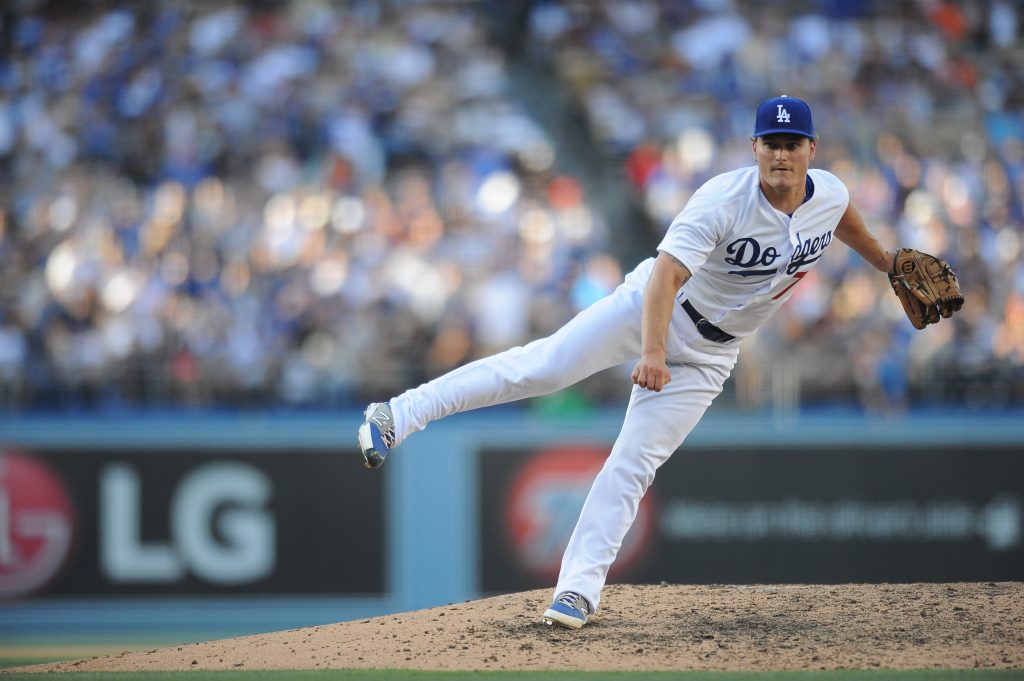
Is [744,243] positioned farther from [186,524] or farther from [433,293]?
[433,293]

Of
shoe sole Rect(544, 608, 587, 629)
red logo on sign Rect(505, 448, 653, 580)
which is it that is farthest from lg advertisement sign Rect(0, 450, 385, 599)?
shoe sole Rect(544, 608, 587, 629)

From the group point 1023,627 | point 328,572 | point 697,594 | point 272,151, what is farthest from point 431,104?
point 1023,627

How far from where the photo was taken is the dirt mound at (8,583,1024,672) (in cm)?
480

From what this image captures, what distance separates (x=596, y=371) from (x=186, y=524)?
4415 mm

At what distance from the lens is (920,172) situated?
434 inches

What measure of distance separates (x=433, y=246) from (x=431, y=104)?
2.06 meters

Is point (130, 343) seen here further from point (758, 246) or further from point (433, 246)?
point (758, 246)

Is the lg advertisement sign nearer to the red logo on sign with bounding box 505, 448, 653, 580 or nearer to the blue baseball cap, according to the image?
the red logo on sign with bounding box 505, 448, 653, 580

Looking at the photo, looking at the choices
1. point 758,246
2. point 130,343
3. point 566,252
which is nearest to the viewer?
point 758,246

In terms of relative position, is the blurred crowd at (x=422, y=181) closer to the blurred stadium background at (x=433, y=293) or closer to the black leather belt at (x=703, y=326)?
the blurred stadium background at (x=433, y=293)

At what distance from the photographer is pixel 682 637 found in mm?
5129

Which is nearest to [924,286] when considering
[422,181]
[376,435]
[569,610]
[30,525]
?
[569,610]

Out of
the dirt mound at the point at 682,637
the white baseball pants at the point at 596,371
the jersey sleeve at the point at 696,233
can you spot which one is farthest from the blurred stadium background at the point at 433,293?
the jersey sleeve at the point at 696,233

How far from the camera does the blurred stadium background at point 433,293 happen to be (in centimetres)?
864
